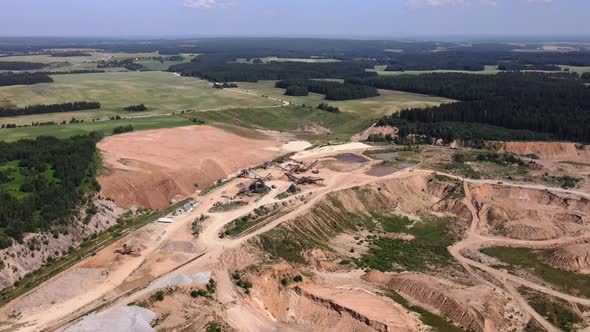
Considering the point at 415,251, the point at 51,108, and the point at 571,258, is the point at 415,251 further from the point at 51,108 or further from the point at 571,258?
the point at 51,108

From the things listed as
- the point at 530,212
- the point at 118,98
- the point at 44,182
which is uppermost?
the point at 118,98

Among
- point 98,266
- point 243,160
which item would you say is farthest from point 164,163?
point 98,266

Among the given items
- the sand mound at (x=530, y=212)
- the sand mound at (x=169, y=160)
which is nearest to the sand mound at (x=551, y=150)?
the sand mound at (x=530, y=212)

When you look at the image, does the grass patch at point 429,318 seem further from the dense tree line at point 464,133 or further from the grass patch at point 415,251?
the dense tree line at point 464,133

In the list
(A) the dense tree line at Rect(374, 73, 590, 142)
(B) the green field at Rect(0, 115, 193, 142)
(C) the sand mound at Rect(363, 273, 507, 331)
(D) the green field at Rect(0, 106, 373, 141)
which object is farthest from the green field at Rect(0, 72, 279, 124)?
(C) the sand mound at Rect(363, 273, 507, 331)

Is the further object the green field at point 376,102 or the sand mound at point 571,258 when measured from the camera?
the green field at point 376,102

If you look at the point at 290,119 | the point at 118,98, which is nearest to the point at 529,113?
the point at 290,119

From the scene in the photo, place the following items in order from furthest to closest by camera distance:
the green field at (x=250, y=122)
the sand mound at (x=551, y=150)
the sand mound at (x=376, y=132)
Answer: the sand mound at (x=376, y=132) < the green field at (x=250, y=122) < the sand mound at (x=551, y=150)
